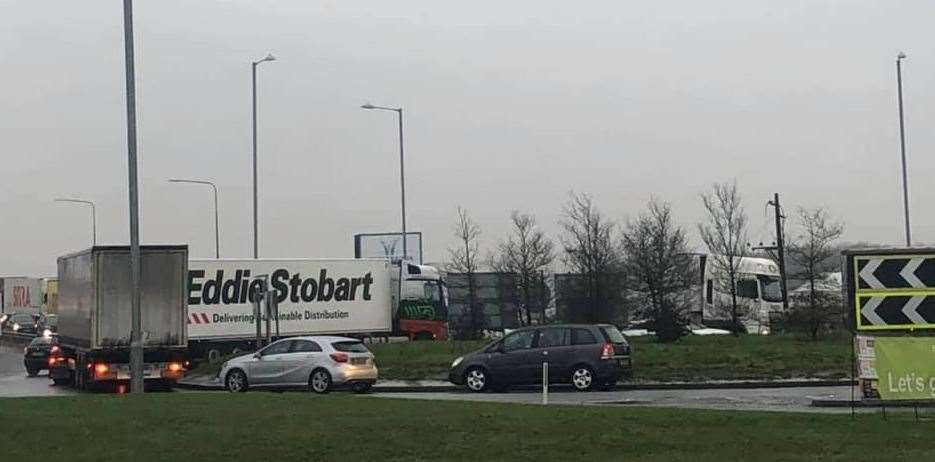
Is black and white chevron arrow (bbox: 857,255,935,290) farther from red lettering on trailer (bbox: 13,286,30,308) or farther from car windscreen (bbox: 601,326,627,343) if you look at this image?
red lettering on trailer (bbox: 13,286,30,308)

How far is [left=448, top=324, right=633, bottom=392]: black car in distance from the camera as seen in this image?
84.9 feet

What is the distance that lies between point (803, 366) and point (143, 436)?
19631 millimetres

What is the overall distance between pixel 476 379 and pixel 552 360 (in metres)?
1.82

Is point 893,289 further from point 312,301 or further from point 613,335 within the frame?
point 312,301

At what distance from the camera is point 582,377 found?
85.1 feet

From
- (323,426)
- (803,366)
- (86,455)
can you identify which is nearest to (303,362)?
(803,366)

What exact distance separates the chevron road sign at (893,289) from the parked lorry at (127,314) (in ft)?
58.2

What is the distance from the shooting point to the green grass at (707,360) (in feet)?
90.9

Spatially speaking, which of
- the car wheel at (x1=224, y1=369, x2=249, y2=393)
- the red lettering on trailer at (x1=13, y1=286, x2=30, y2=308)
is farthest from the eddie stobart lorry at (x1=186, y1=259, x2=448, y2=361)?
the red lettering on trailer at (x1=13, y1=286, x2=30, y2=308)

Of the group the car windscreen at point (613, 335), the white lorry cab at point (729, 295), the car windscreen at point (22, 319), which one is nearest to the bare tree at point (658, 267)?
the white lorry cab at point (729, 295)

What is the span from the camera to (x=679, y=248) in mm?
48531

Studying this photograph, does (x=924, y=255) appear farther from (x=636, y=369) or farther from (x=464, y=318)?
(x=464, y=318)

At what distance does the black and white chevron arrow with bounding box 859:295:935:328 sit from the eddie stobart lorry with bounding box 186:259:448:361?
1009 inches

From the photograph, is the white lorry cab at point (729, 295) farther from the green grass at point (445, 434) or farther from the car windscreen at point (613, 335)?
the green grass at point (445, 434)
